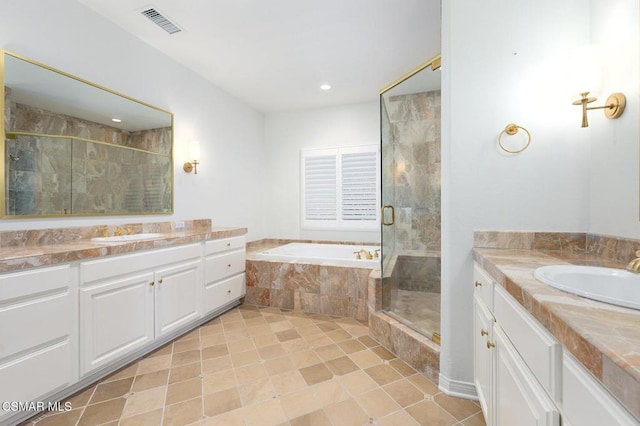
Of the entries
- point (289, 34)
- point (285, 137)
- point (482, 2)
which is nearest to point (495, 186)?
point (482, 2)

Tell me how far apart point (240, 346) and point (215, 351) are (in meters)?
0.19

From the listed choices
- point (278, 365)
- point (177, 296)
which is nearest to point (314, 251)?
point (177, 296)

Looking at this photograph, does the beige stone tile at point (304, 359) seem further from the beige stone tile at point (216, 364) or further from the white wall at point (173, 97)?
the white wall at point (173, 97)

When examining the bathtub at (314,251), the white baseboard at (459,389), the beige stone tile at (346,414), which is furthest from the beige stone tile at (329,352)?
the bathtub at (314,251)

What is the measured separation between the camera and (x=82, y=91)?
84.0 inches

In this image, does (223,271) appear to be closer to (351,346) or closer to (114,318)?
(114,318)

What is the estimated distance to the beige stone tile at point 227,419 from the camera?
4.75 ft

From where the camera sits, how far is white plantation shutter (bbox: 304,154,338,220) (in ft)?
13.9

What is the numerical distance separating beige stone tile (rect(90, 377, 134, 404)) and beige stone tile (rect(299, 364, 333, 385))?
107 centimetres

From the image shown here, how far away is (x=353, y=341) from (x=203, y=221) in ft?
6.86

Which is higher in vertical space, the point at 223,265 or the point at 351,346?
the point at 223,265

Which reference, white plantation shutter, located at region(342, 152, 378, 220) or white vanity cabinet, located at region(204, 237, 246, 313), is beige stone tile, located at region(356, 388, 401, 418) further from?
white plantation shutter, located at region(342, 152, 378, 220)

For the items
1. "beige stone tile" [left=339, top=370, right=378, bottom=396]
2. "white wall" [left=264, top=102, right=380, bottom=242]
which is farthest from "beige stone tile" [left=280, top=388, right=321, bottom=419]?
"white wall" [left=264, top=102, right=380, bottom=242]

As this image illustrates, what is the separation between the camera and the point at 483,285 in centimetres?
135
